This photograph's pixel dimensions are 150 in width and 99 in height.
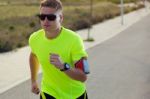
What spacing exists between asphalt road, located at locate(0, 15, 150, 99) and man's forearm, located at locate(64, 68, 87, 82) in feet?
16.9

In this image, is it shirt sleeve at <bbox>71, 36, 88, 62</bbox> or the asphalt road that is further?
the asphalt road

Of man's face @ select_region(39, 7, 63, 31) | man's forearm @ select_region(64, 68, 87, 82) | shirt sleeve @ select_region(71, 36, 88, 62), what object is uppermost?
man's face @ select_region(39, 7, 63, 31)

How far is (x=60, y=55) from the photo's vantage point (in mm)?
4324

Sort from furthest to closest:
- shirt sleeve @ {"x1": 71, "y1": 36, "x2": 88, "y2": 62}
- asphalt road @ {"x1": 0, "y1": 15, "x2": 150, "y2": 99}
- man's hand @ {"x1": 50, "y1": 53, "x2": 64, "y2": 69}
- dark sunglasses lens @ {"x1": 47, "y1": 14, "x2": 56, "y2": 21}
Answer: asphalt road @ {"x1": 0, "y1": 15, "x2": 150, "y2": 99} < shirt sleeve @ {"x1": 71, "y1": 36, "x2": 88, "y2": 62} < dark sunglasses lens @ {"x1": 47, "y1": 14, "x2": 56, "y2": 21} < man's hand @ {"x1": 50, "y1": 53, "x2": 64, "y2": 69}

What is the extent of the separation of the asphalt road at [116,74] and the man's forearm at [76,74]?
203 inches

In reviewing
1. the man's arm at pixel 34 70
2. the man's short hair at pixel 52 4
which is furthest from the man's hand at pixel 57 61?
the man's arm at pixel 34 70

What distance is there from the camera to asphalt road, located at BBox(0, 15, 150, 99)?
963cm

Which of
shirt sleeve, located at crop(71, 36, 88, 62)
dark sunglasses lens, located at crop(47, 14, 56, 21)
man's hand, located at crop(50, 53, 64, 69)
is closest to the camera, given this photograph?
man's hand, located at crop(50, 53, 64, 69)

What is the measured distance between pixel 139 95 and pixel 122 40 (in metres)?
11.3

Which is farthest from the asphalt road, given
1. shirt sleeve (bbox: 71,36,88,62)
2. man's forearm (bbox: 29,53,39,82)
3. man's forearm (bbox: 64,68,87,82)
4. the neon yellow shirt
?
man's forearm (bbox: 64,68,87,82)

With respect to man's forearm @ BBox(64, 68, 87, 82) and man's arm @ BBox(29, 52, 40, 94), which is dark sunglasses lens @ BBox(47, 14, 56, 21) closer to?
man's forearm @ BBox(64, 68, 87, 82)

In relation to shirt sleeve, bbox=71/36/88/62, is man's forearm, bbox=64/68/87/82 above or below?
below

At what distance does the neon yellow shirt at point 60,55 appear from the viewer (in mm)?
4344

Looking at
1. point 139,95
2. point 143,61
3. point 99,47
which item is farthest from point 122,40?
point 139,95
